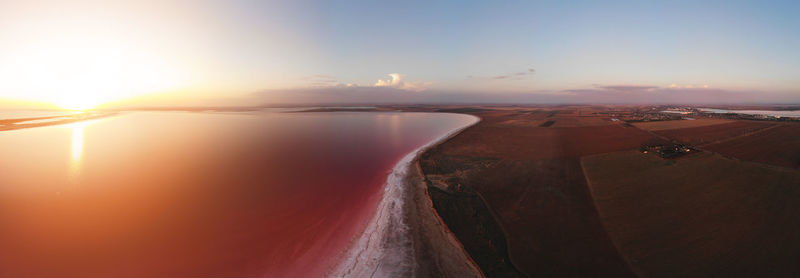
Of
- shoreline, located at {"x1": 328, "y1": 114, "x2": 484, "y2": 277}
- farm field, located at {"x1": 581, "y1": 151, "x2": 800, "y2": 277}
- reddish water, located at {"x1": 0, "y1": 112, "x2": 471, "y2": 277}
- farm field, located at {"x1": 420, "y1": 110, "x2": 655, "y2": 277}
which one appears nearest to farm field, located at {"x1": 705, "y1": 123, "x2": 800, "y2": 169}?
farm field, located at {"x1": 581, "y1": 151, "x2": 800, "y2": 277}

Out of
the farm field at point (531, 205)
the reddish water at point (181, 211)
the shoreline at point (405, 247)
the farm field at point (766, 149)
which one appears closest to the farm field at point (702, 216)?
the farm field at point (531, 205)

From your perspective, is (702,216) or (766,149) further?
(766,149)

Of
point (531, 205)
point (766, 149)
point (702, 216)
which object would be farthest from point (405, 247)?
point (766, 149)

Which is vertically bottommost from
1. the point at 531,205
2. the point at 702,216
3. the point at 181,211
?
the point at 181,211

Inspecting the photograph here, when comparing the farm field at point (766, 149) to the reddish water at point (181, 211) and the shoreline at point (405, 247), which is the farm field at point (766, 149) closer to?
the shoreline at point (405, 247)

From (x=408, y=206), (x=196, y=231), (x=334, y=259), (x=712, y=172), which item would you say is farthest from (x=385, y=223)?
(x=712, y=172)

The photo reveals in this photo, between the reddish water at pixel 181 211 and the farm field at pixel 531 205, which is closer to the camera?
the reddish water at pixel 181 211

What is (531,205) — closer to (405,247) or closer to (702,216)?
(702,216)

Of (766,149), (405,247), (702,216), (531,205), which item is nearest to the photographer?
(405,247)
